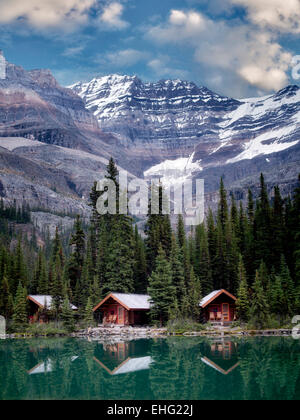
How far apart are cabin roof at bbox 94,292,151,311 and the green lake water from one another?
15179 mm

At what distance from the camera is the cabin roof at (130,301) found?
49.6 meters

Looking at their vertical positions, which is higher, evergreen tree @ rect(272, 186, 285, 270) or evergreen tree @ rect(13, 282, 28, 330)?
evergreen tree @ rect(272, 186, 285, 270)

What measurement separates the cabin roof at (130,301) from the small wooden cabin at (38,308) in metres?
5.89

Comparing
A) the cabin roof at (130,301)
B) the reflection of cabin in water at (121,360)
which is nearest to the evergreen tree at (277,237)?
the cabin roof at (130,301)

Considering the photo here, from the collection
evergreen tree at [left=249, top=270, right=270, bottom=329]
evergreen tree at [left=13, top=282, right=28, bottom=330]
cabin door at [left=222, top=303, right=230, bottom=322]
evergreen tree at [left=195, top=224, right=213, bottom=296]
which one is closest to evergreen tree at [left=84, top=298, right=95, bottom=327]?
evergreen tree at [left=13, top=282, right=28, bottom=330]

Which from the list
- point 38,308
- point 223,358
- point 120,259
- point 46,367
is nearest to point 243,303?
point 120,259

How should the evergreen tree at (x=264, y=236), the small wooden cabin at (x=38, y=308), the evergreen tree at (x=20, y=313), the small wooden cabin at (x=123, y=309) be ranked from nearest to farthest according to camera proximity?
the evergreen tree at (x=20, y=313) < the small wooden cabin at (x=123, y=309) < the small wooden cabin at (x=38, y=308) < the evergreen tree at (x=264, y=236)

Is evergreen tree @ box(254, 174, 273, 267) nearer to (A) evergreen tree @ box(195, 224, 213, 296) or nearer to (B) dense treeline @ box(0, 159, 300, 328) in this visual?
(B) dense treeline @ box(0, 159, 300, 328)

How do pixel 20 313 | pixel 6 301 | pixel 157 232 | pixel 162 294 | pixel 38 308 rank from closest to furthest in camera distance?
pixel 162 294, pixel 20 313, pixel 6 301, pixel 38 308, pixel 157 232

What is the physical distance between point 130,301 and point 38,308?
1201cm

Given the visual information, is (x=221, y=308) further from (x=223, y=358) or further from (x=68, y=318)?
(x=223, y=358)

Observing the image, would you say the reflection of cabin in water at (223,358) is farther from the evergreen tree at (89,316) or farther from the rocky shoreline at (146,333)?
the evergreen tree at (89,316)

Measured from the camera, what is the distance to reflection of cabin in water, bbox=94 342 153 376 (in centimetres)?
2372

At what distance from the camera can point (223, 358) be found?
85.7 ft
